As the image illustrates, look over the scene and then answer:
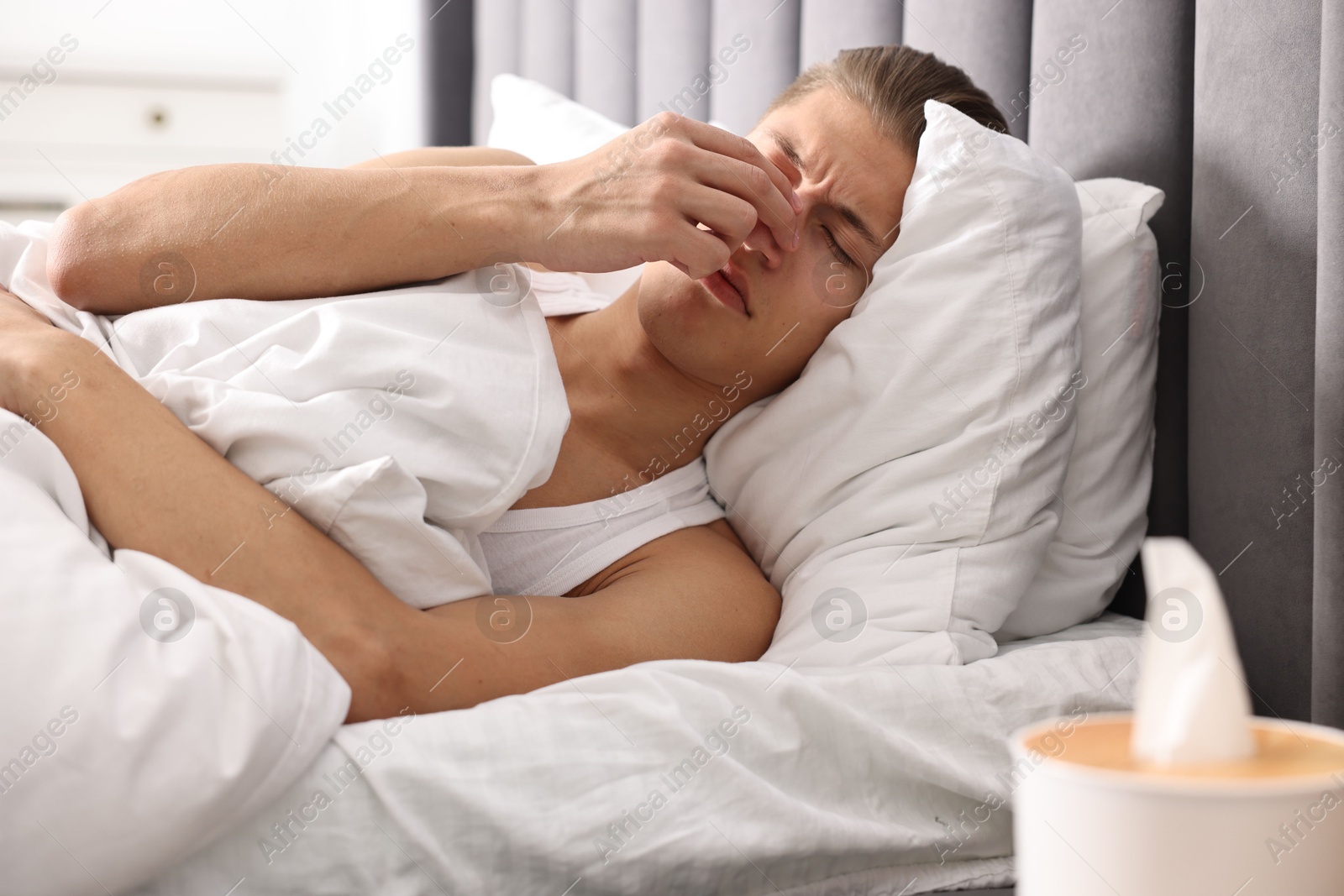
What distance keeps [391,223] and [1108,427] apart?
682mm

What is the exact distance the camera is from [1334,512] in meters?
0.72

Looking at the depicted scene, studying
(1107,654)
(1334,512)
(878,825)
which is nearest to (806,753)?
(878,825)

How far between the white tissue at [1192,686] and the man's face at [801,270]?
2.06ft

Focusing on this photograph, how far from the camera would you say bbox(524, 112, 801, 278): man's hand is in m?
0.87

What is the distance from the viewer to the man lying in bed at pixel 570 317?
0.69 m

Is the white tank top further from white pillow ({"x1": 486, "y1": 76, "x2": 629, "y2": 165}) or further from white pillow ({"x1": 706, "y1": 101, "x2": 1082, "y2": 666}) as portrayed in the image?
white pillow ({"x1": 486, "y1": 76, "x2": 629, "y2": 165})

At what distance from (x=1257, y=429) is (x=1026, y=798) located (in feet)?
1.99

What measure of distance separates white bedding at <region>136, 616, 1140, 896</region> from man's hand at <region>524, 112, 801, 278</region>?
0.37 metres

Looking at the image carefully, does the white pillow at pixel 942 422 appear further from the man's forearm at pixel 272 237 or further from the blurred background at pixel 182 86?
the blurred background at pixel 182 86

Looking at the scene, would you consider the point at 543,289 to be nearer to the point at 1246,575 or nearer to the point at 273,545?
the point at 273,545

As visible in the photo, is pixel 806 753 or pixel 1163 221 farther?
pixel 1163 221

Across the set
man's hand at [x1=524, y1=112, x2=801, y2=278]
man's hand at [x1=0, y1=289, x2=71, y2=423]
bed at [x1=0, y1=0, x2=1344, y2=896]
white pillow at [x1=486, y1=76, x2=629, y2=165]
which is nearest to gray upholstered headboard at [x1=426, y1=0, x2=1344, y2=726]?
bed at [x1=0, y1=0, x2=1344, y2=896]

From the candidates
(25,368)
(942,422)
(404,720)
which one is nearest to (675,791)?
(404,720)

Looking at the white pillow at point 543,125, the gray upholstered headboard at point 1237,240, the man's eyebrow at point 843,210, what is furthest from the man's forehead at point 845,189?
the white pillow at point 543,125
